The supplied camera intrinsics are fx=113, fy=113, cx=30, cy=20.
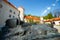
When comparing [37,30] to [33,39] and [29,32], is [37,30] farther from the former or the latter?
[33,39]

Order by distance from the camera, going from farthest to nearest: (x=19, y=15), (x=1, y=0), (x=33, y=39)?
(x=19, y=15) → (x=1, y=0) → (x=33, y=39)

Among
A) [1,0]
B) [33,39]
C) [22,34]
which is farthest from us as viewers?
Answer: [1,0]

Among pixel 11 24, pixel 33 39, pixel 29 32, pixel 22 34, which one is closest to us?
pixel 33 39

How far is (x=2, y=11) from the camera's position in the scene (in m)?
27.6

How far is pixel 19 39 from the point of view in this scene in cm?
1516

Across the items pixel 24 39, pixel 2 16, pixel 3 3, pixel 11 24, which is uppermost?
pixel 3 3

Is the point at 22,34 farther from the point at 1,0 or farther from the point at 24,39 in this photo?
the point at 1,0

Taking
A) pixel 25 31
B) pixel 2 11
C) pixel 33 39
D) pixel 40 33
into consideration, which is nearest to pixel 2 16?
pixel 2 11

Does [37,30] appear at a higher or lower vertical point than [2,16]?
lower

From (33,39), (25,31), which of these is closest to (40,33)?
(25,31)

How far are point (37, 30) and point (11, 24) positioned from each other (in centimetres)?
629

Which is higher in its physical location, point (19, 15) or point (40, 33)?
point (19, 15)

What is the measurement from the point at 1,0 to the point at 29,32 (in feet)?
39.0

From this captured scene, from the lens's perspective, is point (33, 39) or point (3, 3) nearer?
point (33, 39)
